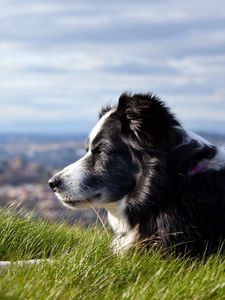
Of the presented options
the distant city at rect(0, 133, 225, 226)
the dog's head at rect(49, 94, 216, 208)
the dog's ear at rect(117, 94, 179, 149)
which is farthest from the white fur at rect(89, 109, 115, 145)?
the distant city at rect(0, 133, 225, 226)

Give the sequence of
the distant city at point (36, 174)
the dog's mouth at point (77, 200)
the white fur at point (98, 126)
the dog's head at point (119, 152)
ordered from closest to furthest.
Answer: the dog's head at point (119, 152) < the dog's mouth at point (77, 200) < the white fur at point (98, 126) < the distant city at point (36, 174)

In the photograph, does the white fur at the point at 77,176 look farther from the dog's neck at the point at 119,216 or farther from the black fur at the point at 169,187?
the black fur at the point at 169,187

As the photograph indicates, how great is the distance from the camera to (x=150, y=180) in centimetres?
637

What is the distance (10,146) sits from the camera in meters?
180

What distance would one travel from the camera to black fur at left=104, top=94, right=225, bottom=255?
20.4 ft

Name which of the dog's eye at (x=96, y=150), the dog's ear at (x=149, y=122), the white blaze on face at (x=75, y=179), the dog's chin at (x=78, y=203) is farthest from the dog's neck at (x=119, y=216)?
the dog's ear at (x=149, y=122)

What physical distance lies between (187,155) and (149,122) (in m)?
0.43

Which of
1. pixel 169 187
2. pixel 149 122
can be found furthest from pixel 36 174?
pixel 169 187

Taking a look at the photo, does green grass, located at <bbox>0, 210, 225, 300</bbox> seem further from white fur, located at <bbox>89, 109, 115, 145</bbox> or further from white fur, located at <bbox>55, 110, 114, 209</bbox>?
white fur, located at <bbox>89, 109, 115, 145</bbox>

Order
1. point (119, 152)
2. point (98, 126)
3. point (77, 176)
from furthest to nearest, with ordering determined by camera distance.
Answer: point (98, 126) → point (77, 176) → point (119, 152)

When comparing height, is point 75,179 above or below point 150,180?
below

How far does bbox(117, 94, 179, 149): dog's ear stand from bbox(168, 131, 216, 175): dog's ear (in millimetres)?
106

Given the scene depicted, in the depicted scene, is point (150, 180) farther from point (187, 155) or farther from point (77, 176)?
point (77, 176)

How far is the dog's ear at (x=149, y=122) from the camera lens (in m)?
6.42
